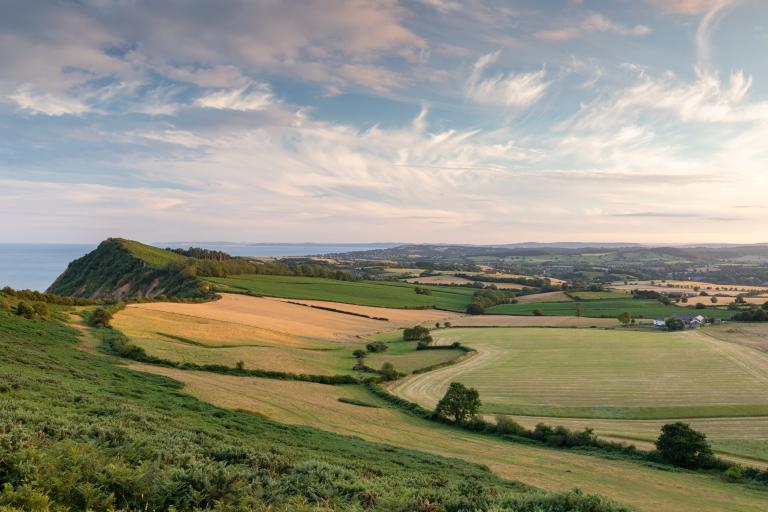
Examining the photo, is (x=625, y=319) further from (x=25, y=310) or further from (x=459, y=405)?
(x=25, y=310)

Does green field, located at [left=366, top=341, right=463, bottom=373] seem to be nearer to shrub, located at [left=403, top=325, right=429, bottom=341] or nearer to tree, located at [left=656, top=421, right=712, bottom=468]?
shrub, located at [left=403, top=325, right=429, bottom=341]

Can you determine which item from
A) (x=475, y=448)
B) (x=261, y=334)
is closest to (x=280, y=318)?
(x=261, y=334)

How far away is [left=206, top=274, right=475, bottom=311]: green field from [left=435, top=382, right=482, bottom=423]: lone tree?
2846 inches

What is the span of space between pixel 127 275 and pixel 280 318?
2379 inches

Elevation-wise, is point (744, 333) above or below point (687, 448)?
below

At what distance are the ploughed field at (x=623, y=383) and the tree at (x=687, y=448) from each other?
4.85m

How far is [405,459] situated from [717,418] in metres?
34.0

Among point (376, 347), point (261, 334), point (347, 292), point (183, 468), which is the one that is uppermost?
point (183, 468)

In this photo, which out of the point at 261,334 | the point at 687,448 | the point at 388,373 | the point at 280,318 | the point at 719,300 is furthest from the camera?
the point at 719,300

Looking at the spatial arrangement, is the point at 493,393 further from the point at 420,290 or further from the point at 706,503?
the point at 420,290

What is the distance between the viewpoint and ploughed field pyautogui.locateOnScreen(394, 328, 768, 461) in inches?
1486

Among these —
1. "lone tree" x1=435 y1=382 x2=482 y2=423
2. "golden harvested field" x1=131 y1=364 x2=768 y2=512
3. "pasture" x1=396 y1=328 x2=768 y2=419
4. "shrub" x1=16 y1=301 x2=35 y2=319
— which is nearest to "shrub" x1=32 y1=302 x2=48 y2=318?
"shrub" x1=16 y1=301 x2=35 y2=319

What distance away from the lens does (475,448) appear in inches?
1131

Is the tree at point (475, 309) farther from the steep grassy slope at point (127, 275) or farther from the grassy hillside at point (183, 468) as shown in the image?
the grassy hillside at point (183, 468)
